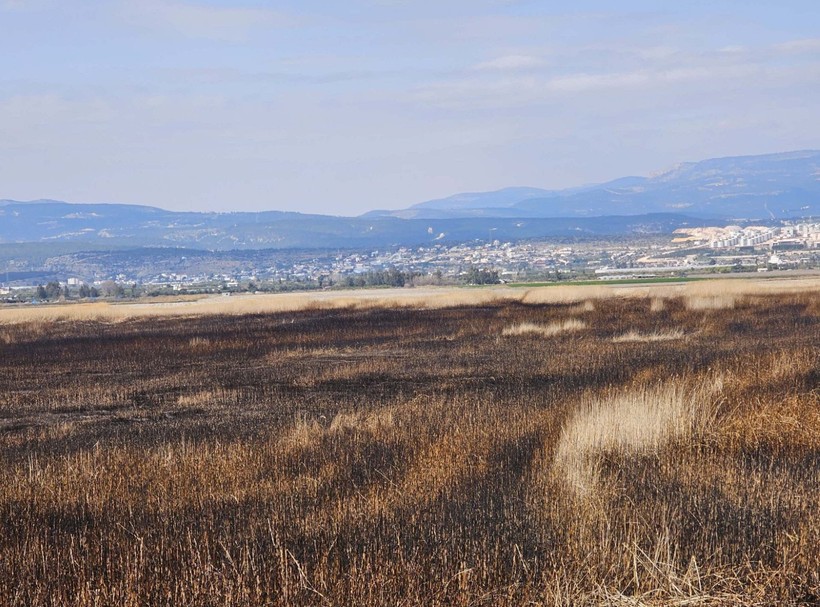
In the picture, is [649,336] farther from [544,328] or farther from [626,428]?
[626,428]

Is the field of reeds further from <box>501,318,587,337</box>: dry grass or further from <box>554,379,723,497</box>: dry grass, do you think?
<box>501,318,587,337</box>: dry grass

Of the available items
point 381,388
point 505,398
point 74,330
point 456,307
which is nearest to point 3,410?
point 381,388

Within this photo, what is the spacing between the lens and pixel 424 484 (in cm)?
888

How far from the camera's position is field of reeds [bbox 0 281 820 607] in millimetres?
6258

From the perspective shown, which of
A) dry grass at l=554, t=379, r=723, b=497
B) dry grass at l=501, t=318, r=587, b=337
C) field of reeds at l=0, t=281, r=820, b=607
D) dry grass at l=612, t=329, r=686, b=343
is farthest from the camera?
dry grass at l=501, t=318, r=587, b=337

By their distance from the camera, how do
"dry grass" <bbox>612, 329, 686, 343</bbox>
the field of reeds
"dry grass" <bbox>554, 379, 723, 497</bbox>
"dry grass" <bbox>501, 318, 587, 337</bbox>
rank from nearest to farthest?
the field of reeds
"dry grass" <bbox>554, 379, 723, 497</bbox>
"dry grass" <bbox>612, 329, 686, 343</bbox>
"dry grass" <bbox>501, 318, 587, 337</bbox>

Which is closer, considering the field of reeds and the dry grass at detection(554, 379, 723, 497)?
the field of reeds

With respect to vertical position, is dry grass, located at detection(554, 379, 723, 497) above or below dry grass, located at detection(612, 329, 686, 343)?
above

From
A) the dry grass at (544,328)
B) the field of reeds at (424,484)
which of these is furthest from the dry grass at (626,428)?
the dry grass at (544,328)

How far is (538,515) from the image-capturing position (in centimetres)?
775

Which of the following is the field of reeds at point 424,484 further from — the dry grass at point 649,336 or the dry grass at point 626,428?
the dry grass at point 649,336

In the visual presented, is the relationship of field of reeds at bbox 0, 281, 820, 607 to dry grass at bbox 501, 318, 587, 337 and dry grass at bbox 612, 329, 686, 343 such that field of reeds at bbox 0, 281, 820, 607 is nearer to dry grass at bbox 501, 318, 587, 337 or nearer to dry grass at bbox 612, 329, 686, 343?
dry grass at bbox 612, 329, 686, 343

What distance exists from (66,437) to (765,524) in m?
8.77

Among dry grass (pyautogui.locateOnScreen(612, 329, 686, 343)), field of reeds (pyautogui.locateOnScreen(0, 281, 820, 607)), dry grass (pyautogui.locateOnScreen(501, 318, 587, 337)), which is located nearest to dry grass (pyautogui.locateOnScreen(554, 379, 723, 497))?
field of reeds (pyautogui.locateOnScreen(0, 281, 820, 607))
